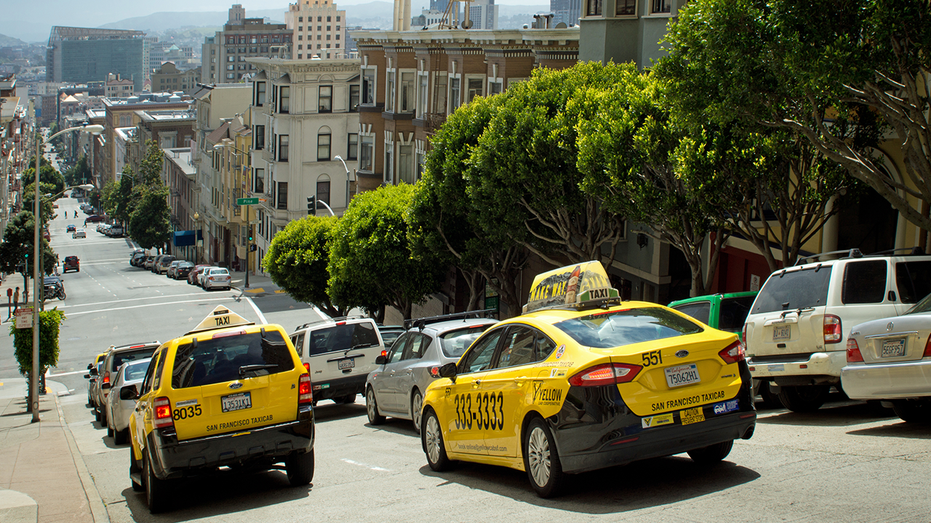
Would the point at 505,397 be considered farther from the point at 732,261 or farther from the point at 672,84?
the point at 732,261

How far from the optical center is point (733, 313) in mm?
14734

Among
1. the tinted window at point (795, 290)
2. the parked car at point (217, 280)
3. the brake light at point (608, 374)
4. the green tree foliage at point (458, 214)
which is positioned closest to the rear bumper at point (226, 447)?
the brake light at point (608, 374)

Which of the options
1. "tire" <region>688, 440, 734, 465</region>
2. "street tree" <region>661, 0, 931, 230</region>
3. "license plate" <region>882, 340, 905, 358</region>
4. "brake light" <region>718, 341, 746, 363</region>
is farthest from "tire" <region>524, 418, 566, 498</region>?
"street tree" <region>661, 0, 931, 230</region>

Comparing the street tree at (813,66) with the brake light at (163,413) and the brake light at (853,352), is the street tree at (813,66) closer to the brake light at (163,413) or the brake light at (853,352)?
the brake light at (853,352)

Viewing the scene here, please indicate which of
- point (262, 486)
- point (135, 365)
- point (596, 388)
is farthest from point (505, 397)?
point (135, 365)

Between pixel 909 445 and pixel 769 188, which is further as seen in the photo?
pixel 769 188

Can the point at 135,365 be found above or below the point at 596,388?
below

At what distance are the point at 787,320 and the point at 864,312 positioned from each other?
3.23 ft

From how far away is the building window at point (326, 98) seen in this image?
6962 centimetres

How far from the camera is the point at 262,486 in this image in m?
11.2

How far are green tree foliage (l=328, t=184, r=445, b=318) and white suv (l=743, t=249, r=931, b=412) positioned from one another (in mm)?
20774

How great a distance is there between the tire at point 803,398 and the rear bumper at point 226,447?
20.7ft

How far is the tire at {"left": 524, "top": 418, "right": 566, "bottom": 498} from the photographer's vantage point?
823 centimetres

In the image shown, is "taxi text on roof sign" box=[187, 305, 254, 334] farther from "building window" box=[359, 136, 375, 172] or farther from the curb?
"building window" box=[359, 136, 375, 172]
